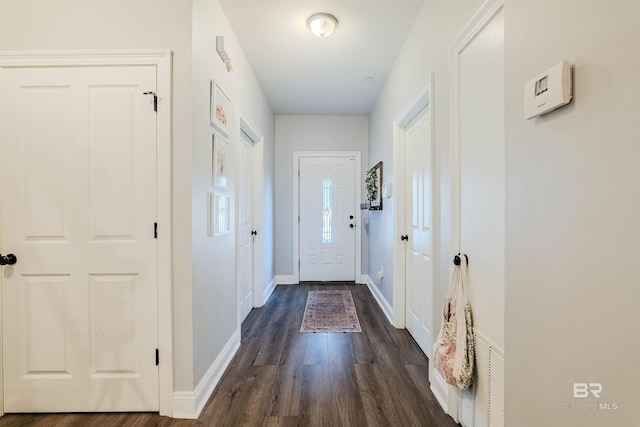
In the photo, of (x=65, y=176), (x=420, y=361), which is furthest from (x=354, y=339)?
(x=65, y=176)

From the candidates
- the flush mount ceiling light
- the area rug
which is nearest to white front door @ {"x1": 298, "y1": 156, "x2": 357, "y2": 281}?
the area rug

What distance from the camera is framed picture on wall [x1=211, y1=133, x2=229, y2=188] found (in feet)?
6.60

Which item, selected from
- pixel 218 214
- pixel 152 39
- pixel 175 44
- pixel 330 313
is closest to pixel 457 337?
pixel 218 214

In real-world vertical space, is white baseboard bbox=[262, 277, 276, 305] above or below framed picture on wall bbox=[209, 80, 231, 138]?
below

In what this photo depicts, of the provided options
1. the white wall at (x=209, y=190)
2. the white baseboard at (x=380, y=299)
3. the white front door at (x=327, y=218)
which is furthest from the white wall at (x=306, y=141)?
the white wall at (x=209, y=190)

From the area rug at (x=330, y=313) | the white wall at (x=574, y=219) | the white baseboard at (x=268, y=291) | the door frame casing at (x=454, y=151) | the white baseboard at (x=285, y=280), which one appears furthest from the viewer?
the white baseboard at (x=285, y=280)

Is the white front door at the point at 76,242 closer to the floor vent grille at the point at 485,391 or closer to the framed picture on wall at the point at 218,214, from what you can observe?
the framed picture on wall at the point at 218,214

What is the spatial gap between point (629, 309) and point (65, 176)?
238cm

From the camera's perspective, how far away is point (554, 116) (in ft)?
2.73

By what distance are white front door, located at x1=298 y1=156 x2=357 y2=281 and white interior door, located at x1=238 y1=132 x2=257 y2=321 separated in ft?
4.37

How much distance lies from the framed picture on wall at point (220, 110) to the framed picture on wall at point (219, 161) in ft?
0.24

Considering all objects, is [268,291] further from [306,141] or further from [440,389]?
[440,389]

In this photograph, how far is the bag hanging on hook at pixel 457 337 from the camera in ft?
4.57

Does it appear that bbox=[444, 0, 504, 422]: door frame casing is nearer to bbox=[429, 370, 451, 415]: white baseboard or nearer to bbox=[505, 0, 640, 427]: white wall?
bbox=[429, 370, 451, 415]: white baseboard
